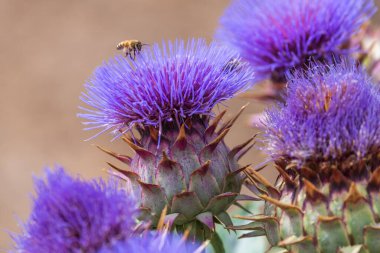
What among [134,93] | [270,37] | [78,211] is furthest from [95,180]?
[270,37]

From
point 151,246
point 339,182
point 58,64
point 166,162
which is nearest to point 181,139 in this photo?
point 166,162

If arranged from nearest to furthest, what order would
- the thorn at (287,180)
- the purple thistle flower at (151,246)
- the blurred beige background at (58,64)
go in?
the purple thistle flower at (151,246) → the thorn at (287,180) → the blurred beige background at (58,64)

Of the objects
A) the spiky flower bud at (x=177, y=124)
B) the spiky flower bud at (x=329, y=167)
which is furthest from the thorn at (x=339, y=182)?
the spiky flower bud at (x=177, y=124)

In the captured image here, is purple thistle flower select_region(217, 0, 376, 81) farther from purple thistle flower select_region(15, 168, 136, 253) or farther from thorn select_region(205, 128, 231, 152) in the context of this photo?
purple thistle flower select_region(15, 168, 136, 253)

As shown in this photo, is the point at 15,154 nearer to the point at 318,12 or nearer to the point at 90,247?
the point at 318,12

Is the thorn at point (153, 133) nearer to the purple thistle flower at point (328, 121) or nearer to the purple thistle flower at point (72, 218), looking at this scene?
the purple thistle flower at point (328, 121)

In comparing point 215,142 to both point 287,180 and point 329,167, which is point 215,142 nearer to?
point 287,180
